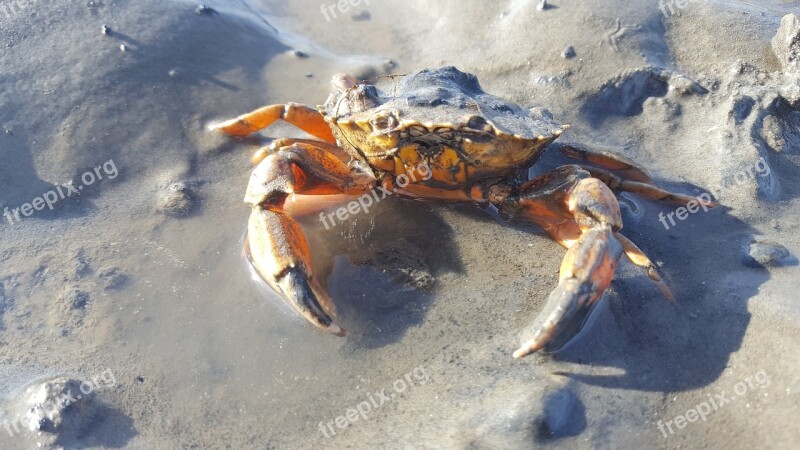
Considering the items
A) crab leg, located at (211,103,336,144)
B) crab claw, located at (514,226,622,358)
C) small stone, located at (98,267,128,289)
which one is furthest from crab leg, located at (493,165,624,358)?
small stone, located at (98,267,128,289)

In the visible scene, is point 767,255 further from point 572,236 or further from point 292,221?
point 292,221

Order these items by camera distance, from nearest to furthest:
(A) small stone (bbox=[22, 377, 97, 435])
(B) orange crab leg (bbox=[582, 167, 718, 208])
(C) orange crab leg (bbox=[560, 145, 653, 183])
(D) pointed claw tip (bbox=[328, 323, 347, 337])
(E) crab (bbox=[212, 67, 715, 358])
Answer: (A) small stone (bbox=[22, 377, 97, 435]) < (E) crab (bbox=[212, 67, 715, 358]) < (D) pointed claw tip (bbox=[328, 323, 347, 337]) < (B) orange crab leg (bbox=[582, 167, 718, 208]) < (C) orange crab leg (bbox=[560, 145, 653, 183])

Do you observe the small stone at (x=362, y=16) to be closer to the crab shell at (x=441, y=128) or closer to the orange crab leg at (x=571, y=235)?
the crab shell at (x=441, y=128)

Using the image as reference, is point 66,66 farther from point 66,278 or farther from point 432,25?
point 432,25

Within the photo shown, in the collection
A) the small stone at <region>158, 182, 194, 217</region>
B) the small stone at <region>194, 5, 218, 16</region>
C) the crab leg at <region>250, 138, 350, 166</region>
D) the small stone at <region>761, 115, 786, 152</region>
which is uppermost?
the small stone at <region>761, 115, 786, 152</region>

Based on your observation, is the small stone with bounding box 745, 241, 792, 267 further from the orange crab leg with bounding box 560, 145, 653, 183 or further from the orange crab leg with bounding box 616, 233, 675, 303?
the orange crab leg with bounding box 560, 145, 653, 183

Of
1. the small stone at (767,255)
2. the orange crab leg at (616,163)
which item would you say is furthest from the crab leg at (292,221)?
the small stone at (767,255)
